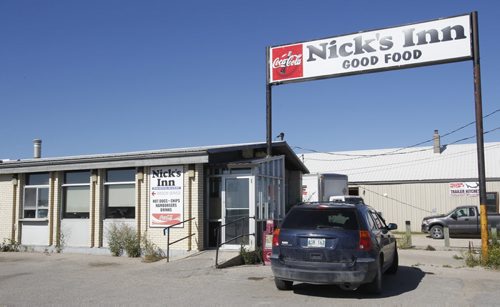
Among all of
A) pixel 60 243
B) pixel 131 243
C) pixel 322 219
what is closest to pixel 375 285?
pixel 322 219

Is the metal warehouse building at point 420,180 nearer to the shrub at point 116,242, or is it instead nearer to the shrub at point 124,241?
the shrub at point 124,241

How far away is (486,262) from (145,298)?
8969 millimetres

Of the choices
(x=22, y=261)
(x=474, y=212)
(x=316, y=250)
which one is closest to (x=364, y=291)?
(x=316, y=250)

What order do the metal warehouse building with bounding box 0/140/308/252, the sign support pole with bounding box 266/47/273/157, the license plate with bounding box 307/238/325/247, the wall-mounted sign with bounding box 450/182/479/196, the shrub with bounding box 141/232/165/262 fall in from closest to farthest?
the license plate with bounding box 307/238/325/247, the shrub with bounding box 141/232/165/262, the metal warehouse building with bounding box 0/140/308/252, the sign support pole with bounding box 266/47/273/157, the wall-mounted sign with bounding box 450/182/479/196

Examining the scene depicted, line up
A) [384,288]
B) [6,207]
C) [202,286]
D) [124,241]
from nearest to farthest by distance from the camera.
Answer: [384,288] → [202,286] → [124,241] → [6,207]

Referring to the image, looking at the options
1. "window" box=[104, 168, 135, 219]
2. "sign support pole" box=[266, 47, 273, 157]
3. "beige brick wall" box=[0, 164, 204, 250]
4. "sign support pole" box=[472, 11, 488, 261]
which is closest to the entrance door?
"beige brick wall" box=[0, 164, 204, 250]

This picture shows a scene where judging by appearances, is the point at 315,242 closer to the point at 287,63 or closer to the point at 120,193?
the point at 287,63

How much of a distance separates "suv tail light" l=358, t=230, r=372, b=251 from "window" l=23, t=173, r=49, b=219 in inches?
508

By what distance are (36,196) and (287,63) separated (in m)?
10.2

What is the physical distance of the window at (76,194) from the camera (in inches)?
688

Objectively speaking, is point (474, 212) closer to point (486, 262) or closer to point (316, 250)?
point (486, 262)

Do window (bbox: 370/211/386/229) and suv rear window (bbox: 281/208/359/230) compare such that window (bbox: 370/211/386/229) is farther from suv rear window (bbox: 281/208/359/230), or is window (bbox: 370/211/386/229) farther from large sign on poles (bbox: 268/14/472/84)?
large sign on poles (bbox: 268/14/472/84)

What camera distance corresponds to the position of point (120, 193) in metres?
16.9

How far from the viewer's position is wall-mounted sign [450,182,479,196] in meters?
29.8
